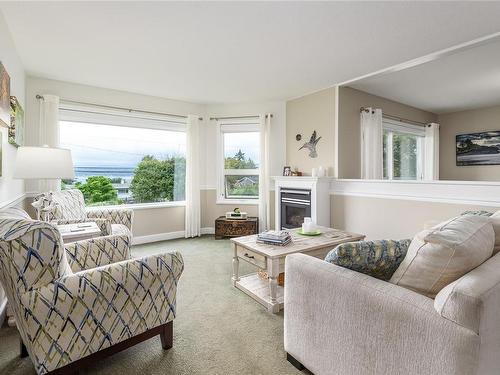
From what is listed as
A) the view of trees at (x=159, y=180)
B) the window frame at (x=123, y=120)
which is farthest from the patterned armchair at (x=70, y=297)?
the view of trees at (x=159, y=180)

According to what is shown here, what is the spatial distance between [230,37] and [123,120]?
8.14 ft

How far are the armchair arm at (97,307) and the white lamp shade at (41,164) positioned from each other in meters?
1.33

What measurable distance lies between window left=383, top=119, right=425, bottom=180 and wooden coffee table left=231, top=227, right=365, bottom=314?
277cm

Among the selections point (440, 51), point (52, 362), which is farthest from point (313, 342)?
point (440, 51)

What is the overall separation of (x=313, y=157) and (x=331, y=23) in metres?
2.26

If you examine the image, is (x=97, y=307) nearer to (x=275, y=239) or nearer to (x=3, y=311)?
(x=3, y=311)

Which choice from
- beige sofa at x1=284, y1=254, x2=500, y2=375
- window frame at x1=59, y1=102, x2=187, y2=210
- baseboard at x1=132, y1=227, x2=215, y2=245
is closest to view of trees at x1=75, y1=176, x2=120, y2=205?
window frame at x1=59, y1=102, x2=187, y2=210

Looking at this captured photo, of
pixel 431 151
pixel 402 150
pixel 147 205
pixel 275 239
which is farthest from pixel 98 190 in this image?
pixel 431 151

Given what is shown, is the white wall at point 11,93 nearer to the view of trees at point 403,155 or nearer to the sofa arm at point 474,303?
the sofa arm at point 474,303

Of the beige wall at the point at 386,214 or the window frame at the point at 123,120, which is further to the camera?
the window frame at the point at 123,120

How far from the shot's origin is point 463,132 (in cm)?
544

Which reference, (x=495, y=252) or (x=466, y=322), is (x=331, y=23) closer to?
(x=495, y=252)

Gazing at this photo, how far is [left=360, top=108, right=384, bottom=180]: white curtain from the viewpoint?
4.18m

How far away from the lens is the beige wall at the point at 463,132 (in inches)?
201
